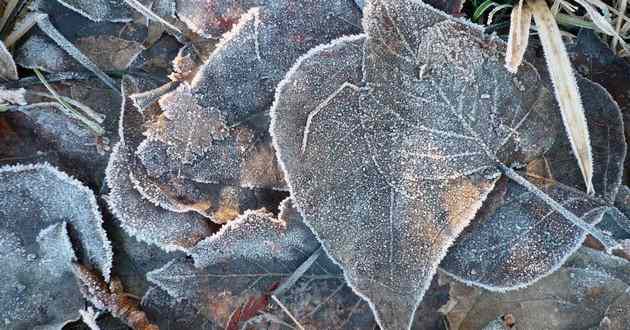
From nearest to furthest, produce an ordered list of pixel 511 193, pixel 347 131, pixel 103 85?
pixel 347 131 < pixel 511 193 < pixel 103 85

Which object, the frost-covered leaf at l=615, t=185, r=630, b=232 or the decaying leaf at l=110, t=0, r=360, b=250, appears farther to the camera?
the frost-covered leaf at l=615, t=185, r=630, b=232

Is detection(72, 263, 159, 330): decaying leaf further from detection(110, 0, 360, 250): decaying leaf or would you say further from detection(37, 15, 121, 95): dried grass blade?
detection(37, 15, 121, 95): dried grass blade

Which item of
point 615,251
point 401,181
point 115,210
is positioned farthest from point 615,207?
point 115,210

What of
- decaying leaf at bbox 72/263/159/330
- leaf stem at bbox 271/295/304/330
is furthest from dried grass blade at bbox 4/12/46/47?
leaf stem at bbox 271/295/304/330

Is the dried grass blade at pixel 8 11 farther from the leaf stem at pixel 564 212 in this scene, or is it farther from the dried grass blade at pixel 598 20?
the dried grass blade at pixel 598 20

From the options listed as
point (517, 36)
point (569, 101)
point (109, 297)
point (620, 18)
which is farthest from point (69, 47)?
point (620, 18)

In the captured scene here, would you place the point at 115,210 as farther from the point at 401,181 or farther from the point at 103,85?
the point at 401,181
